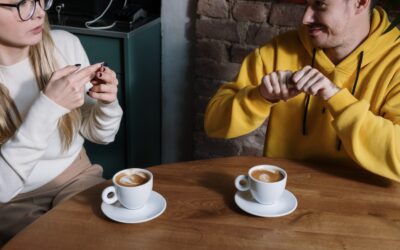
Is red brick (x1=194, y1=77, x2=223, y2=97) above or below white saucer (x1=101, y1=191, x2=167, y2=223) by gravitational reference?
below

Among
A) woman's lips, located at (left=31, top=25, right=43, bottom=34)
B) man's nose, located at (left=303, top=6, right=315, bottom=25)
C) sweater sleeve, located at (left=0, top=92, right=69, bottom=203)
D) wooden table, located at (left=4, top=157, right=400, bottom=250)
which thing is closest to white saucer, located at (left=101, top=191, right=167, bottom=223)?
wooden table, located at (left=4, top=157, right=400, bottom=250)

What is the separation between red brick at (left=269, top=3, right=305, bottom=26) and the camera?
186 centimetres

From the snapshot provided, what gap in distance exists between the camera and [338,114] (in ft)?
4.00

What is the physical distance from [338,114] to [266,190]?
1.12ft

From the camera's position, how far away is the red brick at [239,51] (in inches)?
78.4

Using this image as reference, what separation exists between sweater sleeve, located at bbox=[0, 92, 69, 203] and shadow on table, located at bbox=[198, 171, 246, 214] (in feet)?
1.32

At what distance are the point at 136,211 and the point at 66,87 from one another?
0.38 metres

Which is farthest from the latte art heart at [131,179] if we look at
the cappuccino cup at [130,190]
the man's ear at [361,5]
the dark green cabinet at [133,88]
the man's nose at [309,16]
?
the dark green cabinet at [133,88]

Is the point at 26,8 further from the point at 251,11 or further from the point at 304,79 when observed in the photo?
the point at 251,11

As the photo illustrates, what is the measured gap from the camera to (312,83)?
1201mm

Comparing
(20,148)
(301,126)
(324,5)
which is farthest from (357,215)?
(20,148)

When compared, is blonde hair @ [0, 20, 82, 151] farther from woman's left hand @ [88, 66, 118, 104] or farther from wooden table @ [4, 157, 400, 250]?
wooden table @ [4, 157, 400, 250]

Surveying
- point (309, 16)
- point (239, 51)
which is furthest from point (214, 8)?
point (309, 16)

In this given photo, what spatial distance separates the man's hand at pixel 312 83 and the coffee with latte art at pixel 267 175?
249 millimetres
